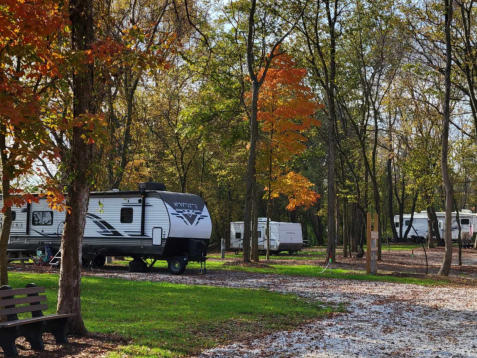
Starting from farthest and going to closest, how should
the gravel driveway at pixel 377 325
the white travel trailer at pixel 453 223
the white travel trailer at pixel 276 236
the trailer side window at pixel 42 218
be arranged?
1. the white travel trailer at pixel 453 223
2. the white travel trailer at pixel 276 236
3. the trailer side window at pixel 42 218
4. the gravel driveway at pixel 377 325

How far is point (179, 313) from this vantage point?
11.2 m

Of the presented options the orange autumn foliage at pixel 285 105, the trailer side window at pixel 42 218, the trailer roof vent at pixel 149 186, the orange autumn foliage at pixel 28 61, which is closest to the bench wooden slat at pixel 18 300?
the orange autumn foliage at pixel 28 61

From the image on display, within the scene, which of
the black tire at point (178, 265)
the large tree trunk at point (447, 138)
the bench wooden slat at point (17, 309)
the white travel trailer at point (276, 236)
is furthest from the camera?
the white travel trailer at point (276, 236)

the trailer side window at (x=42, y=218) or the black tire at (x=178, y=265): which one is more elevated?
the trailer side window at (x=42, y=218)

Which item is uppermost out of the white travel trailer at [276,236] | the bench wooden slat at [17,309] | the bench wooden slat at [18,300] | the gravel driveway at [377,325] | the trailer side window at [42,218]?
the trailer side window at [42,218]

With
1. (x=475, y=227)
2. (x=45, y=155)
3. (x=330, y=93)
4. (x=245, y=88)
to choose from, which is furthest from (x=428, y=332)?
(x=475, y=227)

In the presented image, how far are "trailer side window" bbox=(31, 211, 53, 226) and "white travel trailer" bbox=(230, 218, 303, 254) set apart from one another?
15990 mm

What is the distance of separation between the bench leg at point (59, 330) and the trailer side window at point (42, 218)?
17.9 m

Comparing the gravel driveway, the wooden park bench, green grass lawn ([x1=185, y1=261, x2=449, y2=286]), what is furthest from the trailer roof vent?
the wooden park bench

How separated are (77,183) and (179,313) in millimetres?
3687

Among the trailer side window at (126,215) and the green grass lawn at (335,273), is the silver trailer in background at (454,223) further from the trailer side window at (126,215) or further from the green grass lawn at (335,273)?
the trailer side window at (126,215)

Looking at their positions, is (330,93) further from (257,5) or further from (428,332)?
(428,332)

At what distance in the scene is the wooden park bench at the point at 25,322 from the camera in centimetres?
721

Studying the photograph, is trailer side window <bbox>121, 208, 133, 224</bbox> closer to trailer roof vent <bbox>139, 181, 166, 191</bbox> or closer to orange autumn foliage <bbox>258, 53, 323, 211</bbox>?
trailer roof vent <bbox>139, 181, 166, 191</bbox>
